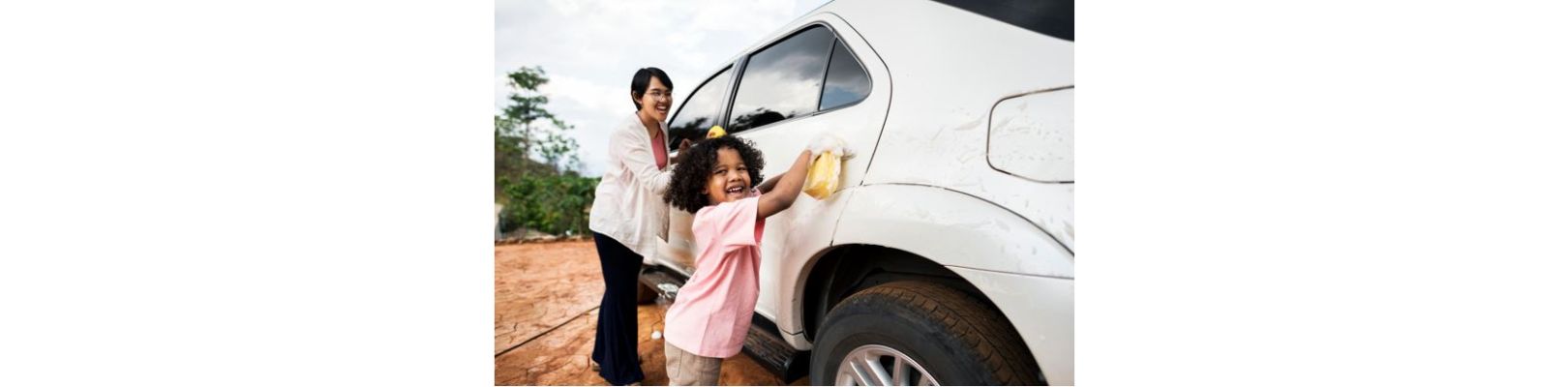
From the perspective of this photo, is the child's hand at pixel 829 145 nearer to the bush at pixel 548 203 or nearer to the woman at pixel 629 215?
the woman at pixel 629 215

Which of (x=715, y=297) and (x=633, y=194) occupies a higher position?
(x=633, y=194)

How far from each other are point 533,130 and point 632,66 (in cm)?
38

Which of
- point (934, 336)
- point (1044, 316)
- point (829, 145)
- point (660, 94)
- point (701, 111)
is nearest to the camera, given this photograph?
point (1044, 316)

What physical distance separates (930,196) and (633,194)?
94 centimetres

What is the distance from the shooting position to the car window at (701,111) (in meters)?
1.74

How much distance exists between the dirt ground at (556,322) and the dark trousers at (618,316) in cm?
3

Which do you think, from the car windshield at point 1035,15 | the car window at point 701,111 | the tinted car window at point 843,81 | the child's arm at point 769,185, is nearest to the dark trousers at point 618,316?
the car window at point 701,111

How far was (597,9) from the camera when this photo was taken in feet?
5.45

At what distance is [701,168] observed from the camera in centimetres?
160

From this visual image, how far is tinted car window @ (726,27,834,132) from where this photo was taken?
1.53 meters

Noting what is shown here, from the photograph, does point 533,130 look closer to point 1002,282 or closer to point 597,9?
point 597,9

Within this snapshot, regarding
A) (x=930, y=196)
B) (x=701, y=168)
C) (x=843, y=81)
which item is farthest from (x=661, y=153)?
(x=930, y=196)

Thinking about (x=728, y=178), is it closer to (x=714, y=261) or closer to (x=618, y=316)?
(x=714, y=261)
